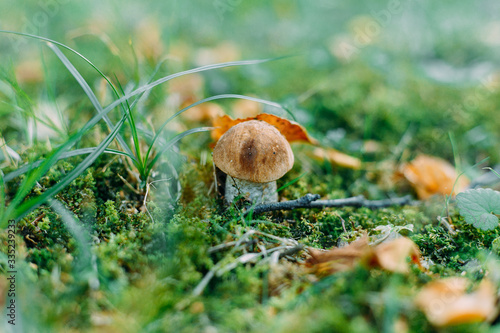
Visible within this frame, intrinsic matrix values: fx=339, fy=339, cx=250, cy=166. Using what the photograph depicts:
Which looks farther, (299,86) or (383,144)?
(299,86)

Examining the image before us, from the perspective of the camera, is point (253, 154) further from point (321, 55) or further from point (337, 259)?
point (321, 55)

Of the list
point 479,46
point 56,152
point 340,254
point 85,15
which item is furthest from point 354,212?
point 85,15

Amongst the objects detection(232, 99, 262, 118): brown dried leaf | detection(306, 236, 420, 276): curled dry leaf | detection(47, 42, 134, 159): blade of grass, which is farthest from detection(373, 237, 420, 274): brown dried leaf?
detection(232, 99, 262, 118): brown dried leaf

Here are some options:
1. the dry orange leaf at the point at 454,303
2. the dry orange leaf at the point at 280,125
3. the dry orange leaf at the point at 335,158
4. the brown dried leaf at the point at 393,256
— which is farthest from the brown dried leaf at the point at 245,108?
the dry orange leaf at the point at 454,303

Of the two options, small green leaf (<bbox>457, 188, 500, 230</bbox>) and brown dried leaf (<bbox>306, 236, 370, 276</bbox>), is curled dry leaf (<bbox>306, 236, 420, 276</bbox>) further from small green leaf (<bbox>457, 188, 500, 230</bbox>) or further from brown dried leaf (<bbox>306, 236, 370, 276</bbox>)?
small green leaf (<bbox>457, 188, 500, 230</bbox>)

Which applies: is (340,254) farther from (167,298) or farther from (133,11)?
(133,11)

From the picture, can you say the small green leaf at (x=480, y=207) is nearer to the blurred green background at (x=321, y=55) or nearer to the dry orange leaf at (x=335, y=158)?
the dry orange leaf at (x=335, y=158)

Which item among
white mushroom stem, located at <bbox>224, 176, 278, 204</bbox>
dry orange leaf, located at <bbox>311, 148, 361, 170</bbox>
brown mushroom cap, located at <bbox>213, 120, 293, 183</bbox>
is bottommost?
dry orange leaf, located at <bbox>311, 148, 361, 170</bbox>
